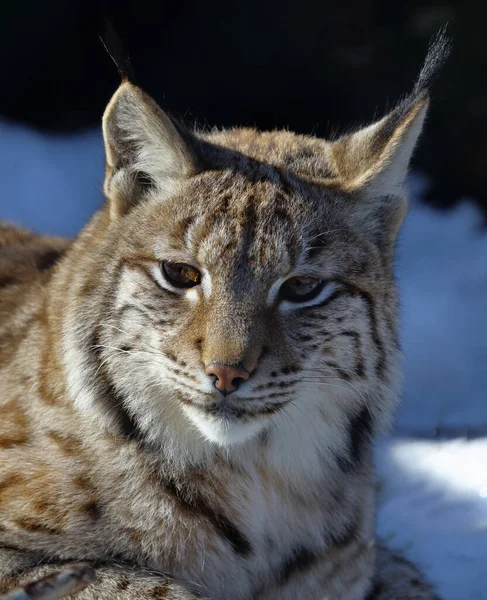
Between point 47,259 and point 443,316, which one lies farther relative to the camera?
point 443,316

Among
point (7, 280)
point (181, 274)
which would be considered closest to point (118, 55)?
point (181, 274)

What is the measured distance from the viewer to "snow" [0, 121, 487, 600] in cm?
473

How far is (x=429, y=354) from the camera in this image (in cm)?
632

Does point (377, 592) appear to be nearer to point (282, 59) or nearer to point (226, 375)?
point (226, 375)

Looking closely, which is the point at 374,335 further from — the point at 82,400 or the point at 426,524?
the point at 426,524

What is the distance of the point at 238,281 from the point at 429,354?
3420 mm

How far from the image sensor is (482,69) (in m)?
7.31

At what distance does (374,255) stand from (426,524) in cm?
186

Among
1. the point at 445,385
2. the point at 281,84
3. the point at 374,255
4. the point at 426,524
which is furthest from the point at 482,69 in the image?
the point at 374,255

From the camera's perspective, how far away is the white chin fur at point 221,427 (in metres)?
3.10

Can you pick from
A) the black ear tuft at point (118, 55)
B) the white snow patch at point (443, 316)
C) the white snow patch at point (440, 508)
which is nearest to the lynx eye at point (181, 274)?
the black ear tuft at point (118, 55)

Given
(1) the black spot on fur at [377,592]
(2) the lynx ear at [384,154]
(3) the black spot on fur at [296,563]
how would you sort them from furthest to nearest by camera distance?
(1) the black spot on fur at [377,592]
(3) the black spot on fur at [296,563]
(2) the lynx ear at [384,154]

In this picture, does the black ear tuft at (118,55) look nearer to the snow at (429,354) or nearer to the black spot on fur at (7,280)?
the snow at (429,354)

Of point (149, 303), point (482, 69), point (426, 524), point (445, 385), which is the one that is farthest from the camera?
point (482, 69)
